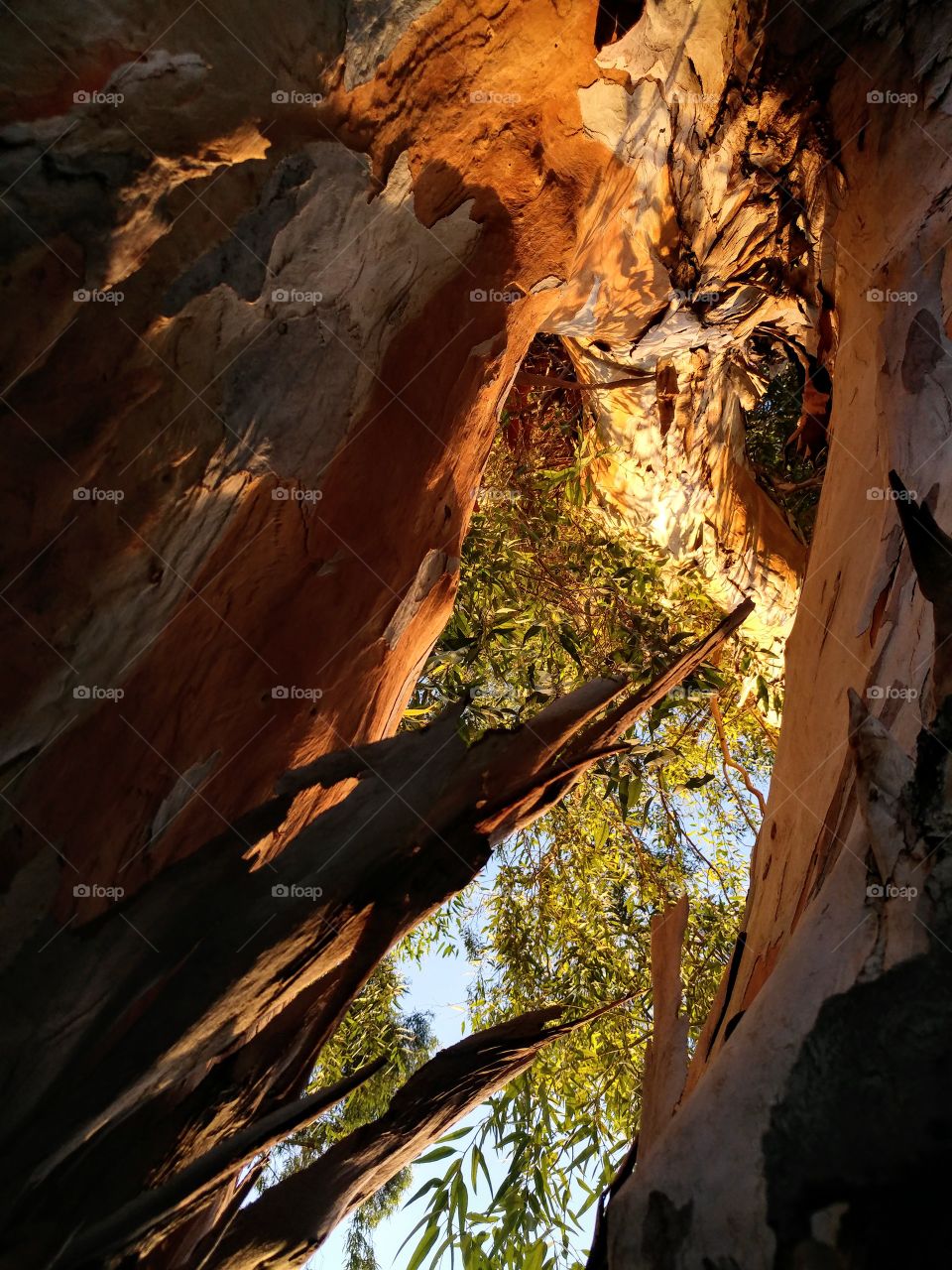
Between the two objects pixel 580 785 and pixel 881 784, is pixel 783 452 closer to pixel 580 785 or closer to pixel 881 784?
pixel 580 785

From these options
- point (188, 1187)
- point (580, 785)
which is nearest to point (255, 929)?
point (188, 1187)

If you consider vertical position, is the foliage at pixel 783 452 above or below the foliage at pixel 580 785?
above

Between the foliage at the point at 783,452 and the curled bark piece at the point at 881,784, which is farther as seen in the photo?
the foliage at the point at 783,452

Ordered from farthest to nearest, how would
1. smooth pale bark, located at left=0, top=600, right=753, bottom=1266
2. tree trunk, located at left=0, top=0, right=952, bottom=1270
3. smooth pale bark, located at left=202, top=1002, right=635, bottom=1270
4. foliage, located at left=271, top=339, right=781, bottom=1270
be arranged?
foliage, located at left=271, top=339, right=781, bottom=1270 < smooth pale bark, located at left=202, top=1002, right=635, bottom=1270 < smooth pale bark, located at left=0, top=600, right=753, bottom=1266 < tree trunk, located at left=0, top=0, right=952, bottom=1270

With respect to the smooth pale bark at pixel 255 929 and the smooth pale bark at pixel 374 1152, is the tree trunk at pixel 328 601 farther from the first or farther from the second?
the smooth pale bark at pixel 374 1152

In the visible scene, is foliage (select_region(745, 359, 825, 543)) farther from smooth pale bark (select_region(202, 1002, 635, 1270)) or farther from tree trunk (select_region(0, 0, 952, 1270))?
smooth pale bark (select_region(202, 1002, 635, 1270))

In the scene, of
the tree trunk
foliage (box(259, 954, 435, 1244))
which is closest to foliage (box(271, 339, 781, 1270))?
foliage (box(259, 954, 435, 1244))

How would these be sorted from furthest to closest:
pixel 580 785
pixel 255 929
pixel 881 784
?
pixel 580 785 < pixel 255 929 < pixel 881 784

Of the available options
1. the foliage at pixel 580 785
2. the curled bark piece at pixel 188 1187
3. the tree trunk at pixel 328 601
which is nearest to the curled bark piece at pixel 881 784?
the tree trunk at pixel 328 601

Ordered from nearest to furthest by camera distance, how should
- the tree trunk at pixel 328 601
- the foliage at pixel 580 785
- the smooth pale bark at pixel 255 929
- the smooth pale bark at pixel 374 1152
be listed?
the tree trunk at pixel 328 601 < the smooth pale bark at pixel 255 929 < the smooth pale bark at pixel 374 1152 < the foliage at pixel 580 785

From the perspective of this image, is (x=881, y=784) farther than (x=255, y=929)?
No

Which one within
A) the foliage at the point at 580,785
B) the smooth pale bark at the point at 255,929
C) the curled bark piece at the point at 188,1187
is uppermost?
the foliage at the point at 580,785

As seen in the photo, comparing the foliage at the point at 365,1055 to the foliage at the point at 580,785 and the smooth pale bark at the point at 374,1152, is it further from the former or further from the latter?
the smooth pale bark at the point at 374,1152

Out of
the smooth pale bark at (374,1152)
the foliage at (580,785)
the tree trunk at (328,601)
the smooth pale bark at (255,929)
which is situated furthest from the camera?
the foliage at (580,785)
